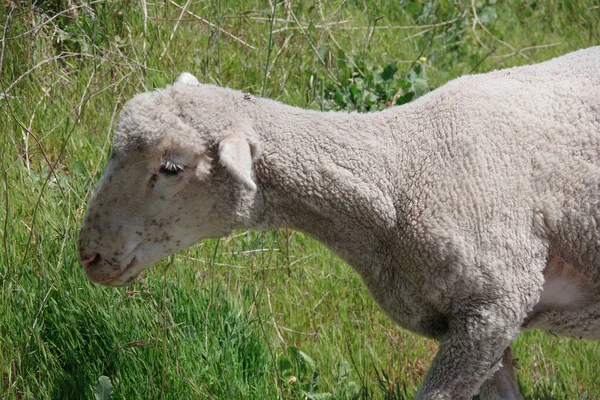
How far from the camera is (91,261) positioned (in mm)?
3334

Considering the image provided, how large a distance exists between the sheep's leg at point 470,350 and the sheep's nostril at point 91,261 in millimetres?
1235

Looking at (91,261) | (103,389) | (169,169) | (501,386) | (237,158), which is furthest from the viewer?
(501,386)

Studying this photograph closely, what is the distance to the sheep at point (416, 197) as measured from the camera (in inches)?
123

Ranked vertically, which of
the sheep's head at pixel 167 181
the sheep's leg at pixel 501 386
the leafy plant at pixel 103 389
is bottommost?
the leafy plant at pixel 103 389

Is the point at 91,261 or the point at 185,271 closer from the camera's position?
the point at 91,261

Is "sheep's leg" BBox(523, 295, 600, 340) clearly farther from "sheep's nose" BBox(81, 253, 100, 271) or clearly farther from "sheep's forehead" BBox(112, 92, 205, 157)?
"sheep's nose" BBox(81, 253, 100, 271)

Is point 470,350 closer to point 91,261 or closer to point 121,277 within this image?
point 121,277

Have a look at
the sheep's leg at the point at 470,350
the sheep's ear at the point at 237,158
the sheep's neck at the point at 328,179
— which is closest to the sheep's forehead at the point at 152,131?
the sheep's ear at the point at 237,158

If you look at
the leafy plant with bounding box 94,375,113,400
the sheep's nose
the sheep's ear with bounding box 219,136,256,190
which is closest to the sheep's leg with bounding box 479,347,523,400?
the sheep's ear with bounding box 219,136,256,190

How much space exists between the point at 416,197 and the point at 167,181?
856mm

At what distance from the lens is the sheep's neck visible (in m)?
3.23

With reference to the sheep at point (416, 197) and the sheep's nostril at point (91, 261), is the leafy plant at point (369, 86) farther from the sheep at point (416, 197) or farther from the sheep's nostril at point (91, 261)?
the sheep's nostril at point (91, 261)

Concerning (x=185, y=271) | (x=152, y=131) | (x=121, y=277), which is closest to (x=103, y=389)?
(x=121, y=277)

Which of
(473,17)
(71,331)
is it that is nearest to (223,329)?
(71,331)
